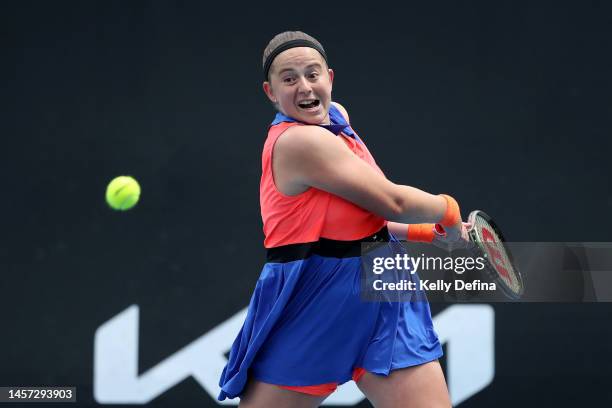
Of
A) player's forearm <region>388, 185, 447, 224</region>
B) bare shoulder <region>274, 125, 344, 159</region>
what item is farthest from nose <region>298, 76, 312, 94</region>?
player's forearm <region>388, 185, 447, 224</region>

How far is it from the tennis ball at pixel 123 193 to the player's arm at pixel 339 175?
1996 millimetres

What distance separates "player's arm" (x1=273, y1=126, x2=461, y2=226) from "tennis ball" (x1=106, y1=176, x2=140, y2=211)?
2.00m

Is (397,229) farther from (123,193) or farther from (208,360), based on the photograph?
(208,360)

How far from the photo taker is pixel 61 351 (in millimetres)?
4820

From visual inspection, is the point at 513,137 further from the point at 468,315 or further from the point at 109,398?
the point at 109,398

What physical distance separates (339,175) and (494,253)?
29.7 inches

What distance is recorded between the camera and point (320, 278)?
8.93 feet

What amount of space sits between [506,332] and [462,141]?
0.89 metres

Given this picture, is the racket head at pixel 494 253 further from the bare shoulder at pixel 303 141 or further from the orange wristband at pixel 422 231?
the bare shoulder at pixel 303 141

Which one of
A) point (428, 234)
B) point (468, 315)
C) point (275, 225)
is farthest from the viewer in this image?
Result: point (468, 315)

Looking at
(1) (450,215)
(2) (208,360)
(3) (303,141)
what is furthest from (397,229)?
(2) (208,360)

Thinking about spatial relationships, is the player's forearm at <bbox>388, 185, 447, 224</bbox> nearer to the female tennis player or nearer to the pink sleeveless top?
the female tennis player

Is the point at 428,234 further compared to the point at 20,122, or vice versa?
the point at 20,122

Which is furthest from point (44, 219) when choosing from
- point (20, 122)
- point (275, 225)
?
point (275, 225)
